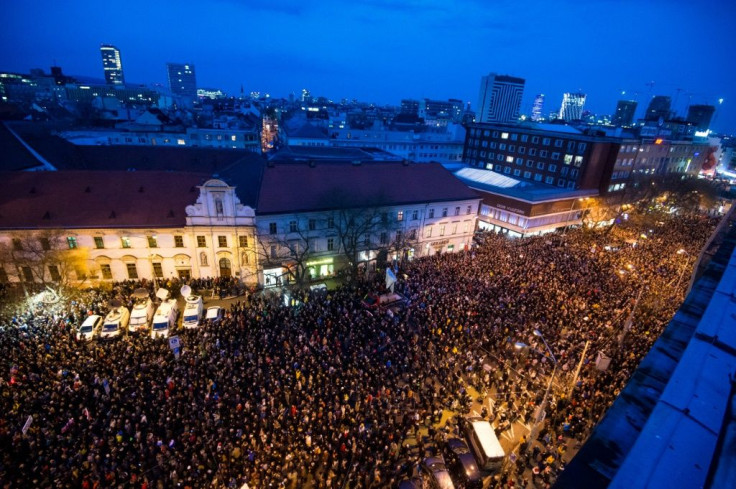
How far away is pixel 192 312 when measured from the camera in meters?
Answer: 26.1

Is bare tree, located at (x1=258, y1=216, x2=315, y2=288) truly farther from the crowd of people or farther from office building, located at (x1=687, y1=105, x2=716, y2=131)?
office building, located at (x1=687, y1=105, x2=716, y2=131)

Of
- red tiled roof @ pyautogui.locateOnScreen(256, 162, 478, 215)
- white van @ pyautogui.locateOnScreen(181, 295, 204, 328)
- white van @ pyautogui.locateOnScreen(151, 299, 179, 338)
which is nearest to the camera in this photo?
white van @ pyautogui.locateOnScreen(151, 299, 179, 338)

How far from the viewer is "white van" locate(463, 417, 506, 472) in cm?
1588

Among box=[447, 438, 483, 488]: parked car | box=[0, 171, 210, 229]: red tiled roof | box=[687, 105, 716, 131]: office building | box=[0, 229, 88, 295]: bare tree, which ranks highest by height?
box=[687, 105, 716, 131]: office building

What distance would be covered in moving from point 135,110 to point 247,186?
7006 cm

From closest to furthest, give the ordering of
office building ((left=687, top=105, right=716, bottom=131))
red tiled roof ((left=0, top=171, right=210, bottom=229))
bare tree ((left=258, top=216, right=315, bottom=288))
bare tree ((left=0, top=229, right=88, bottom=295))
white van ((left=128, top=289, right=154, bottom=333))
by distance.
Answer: white van ((left=128, top=289, right=154, bottom=333)) → bare tree ((left=0, top=229, right=88, bottom=295)) → red tiled roof ((left=0, top=171, right=210, bottom=229)) → bare tree ((left=258, top=216, right=315, bottom=288)) → office building ((left=687, top=105, right=716, bottom=131))

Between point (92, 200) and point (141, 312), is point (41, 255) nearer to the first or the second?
point (92, 200)

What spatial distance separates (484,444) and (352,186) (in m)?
27.0

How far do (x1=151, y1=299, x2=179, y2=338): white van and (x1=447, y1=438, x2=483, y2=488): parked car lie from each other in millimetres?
19614

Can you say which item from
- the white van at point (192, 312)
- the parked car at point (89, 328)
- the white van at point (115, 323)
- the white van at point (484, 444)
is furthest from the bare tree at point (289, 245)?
the white van at point (484, 444)

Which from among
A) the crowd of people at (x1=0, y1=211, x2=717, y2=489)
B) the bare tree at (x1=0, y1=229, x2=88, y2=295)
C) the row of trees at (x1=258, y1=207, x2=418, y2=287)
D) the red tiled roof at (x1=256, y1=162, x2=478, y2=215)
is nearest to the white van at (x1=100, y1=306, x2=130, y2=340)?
the crowd of people at (x1=0, y1=211, x2=717, y2=489)

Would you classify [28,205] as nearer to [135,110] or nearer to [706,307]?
[706,307]

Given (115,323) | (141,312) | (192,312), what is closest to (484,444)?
(192,312)

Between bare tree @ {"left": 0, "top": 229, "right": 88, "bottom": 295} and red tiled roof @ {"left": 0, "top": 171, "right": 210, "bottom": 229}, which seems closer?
bare tree @ {"left": 0, "top": 229, "right": 88, "bottom": 295}
